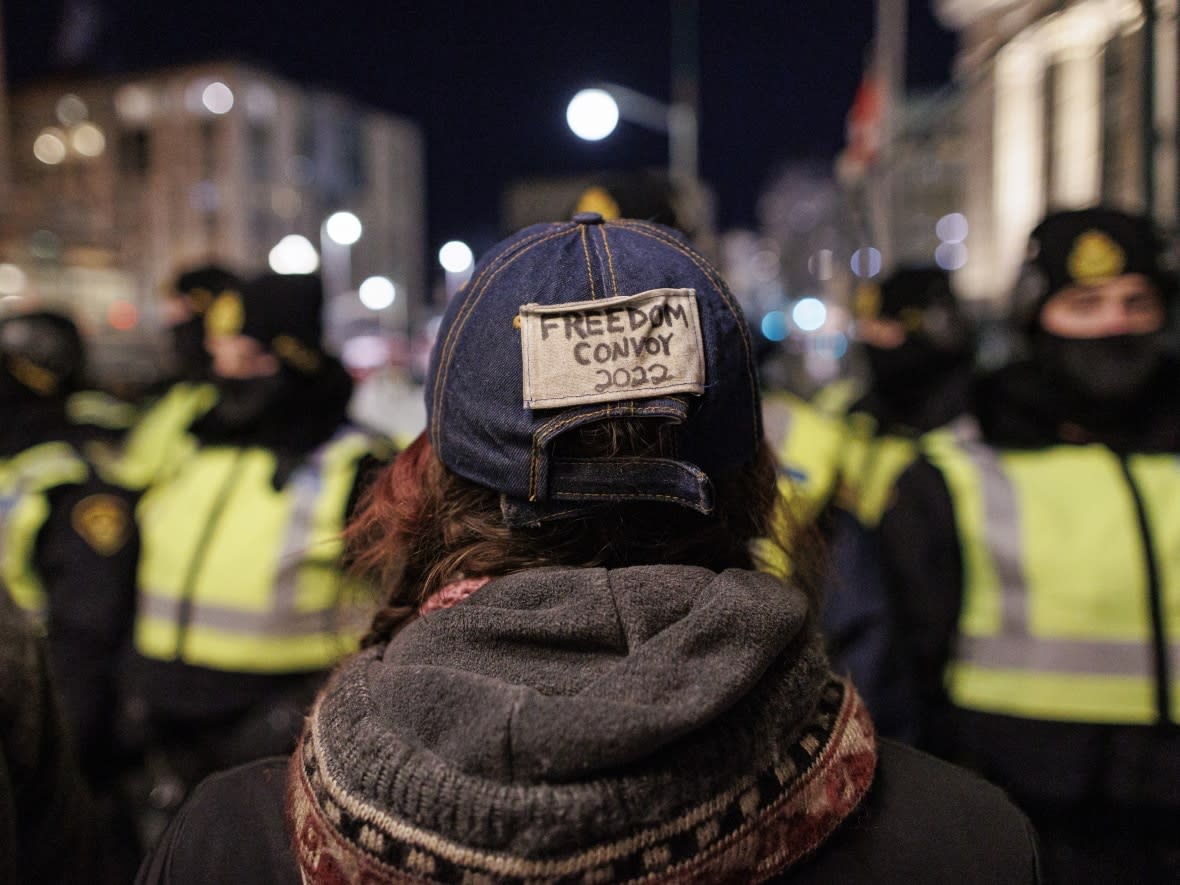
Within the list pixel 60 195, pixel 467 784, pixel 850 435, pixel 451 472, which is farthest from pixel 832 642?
pixel 60 195

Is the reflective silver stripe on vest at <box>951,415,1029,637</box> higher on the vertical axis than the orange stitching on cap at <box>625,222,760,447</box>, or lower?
lower

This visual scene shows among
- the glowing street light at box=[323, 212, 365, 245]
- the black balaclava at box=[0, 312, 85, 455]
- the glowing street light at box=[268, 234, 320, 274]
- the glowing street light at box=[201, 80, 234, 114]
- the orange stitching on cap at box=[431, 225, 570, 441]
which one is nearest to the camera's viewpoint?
the orange stitching on cap at box=[431, 225, 570, 441]

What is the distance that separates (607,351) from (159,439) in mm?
5497

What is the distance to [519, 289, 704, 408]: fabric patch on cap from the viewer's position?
125 centimetres

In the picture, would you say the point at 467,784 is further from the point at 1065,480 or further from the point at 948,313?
the point at 948,313

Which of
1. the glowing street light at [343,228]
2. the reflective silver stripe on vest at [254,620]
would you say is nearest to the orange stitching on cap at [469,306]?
the reflective silver stripe on vest at [254,620]

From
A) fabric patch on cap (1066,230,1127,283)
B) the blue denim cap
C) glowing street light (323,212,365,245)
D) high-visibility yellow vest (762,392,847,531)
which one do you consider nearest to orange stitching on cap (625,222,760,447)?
the blue denim cap

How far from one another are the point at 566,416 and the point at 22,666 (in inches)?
45.6

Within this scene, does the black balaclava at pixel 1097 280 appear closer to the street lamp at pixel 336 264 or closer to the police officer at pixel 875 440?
the police officer at pixel 875 440

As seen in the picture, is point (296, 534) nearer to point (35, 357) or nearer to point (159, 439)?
point (35, 357)

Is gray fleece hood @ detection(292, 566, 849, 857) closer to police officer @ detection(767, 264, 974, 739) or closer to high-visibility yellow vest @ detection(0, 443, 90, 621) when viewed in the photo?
police officer @ detection(767, 264, 974, 739)

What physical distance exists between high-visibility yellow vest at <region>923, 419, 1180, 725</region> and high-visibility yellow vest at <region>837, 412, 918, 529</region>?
3.94ft

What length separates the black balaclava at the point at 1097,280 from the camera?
2.75 metres

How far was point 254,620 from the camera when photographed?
10.7 ft
